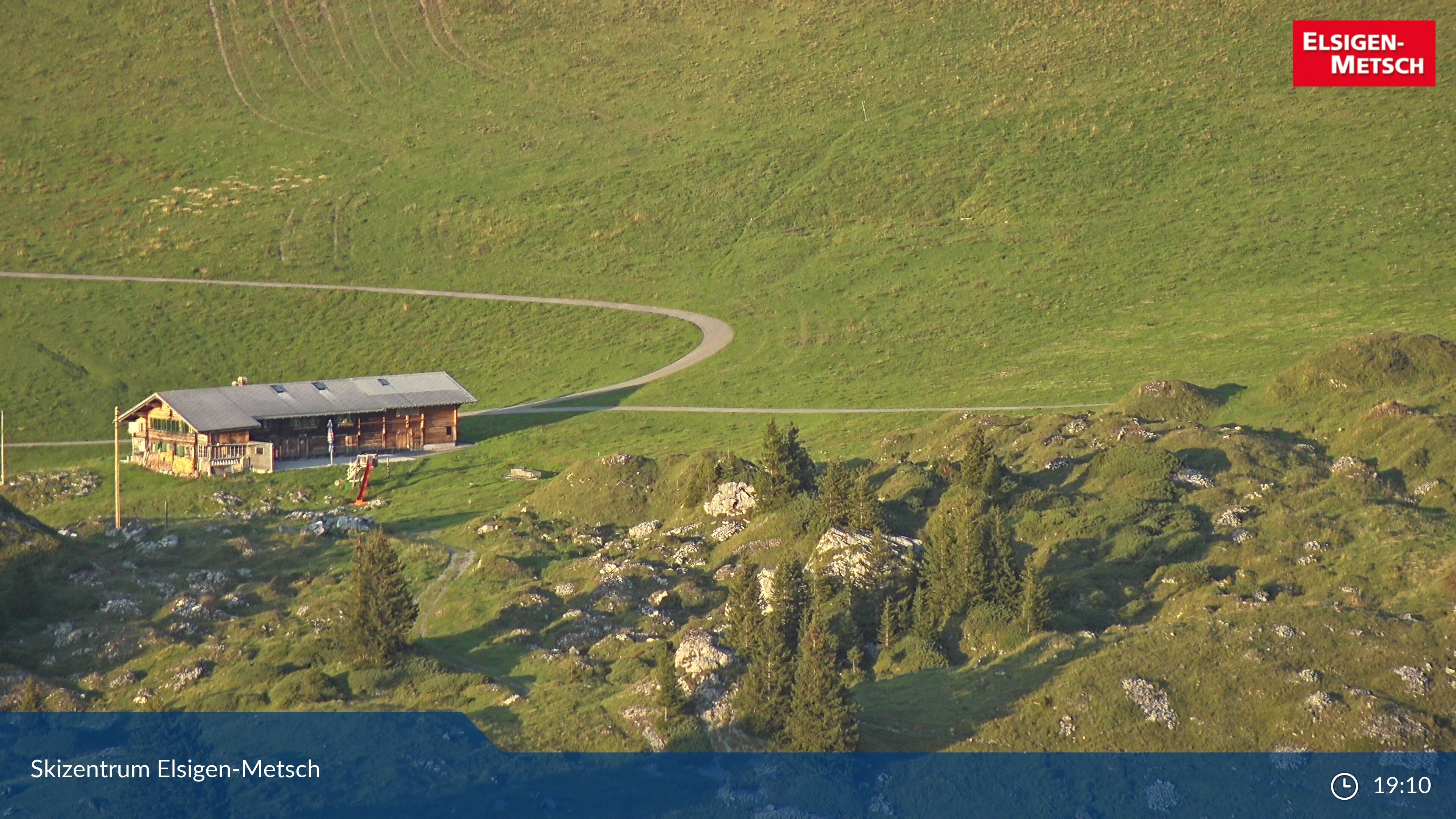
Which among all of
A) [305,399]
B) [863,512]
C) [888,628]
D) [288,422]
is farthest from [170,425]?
[888,628]

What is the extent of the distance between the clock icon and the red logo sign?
112 metres

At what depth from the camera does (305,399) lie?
8019 cm

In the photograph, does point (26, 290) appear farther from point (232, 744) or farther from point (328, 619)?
point (232, 744)

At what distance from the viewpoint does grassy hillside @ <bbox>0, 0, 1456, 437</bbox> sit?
324ft

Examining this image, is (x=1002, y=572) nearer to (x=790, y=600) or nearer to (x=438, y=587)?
(x=790, y=600)

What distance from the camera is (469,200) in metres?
129

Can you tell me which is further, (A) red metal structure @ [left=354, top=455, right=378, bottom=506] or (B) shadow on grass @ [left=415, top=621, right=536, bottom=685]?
(A) red metal structure @ [left=354, top=455, right=378, bottom=506]

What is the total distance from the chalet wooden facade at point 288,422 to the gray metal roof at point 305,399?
0.21 feet

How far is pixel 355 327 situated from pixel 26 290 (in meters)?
26.7

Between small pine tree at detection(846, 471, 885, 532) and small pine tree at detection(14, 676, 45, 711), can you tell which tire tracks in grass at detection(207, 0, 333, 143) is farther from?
small pine tree at detection(14, 676, 45, 711)

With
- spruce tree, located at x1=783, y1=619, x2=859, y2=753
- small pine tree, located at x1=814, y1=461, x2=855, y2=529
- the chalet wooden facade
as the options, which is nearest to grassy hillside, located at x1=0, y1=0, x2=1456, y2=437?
the chalet wooden facade

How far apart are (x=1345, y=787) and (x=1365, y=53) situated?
398ft
